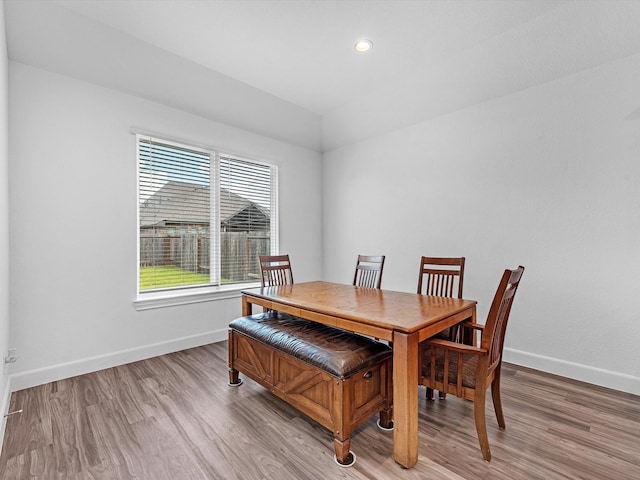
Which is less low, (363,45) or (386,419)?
(363,45)

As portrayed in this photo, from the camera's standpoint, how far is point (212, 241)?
3.69 m

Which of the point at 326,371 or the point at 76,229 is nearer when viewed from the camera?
the point at 326,371

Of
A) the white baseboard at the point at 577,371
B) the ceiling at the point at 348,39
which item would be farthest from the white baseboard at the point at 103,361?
the white baseboard at the point at 577,371

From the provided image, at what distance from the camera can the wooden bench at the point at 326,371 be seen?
1.64m

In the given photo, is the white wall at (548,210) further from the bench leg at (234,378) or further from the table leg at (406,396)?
the bench leg at (234,378)

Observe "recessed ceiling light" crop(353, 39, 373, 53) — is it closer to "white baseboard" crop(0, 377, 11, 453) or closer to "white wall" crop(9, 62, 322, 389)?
"white wall" crop(9, 62, 322, 389)

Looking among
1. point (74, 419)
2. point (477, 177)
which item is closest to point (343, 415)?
point (74, 419)

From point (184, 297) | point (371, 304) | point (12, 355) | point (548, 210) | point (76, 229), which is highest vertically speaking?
point (548, 210)

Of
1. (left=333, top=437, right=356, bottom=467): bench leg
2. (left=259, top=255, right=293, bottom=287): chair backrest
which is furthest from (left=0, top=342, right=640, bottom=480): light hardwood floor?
(left=259, top=255, right=293, bottom=287): chair backrest

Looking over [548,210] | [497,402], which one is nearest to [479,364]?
[497,402]

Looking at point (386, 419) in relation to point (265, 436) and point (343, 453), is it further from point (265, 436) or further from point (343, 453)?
point (265, 436)

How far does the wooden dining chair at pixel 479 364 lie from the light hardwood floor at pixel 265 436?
0.75 feet

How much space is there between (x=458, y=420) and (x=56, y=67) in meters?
4.13

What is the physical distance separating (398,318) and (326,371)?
19.7 inches
